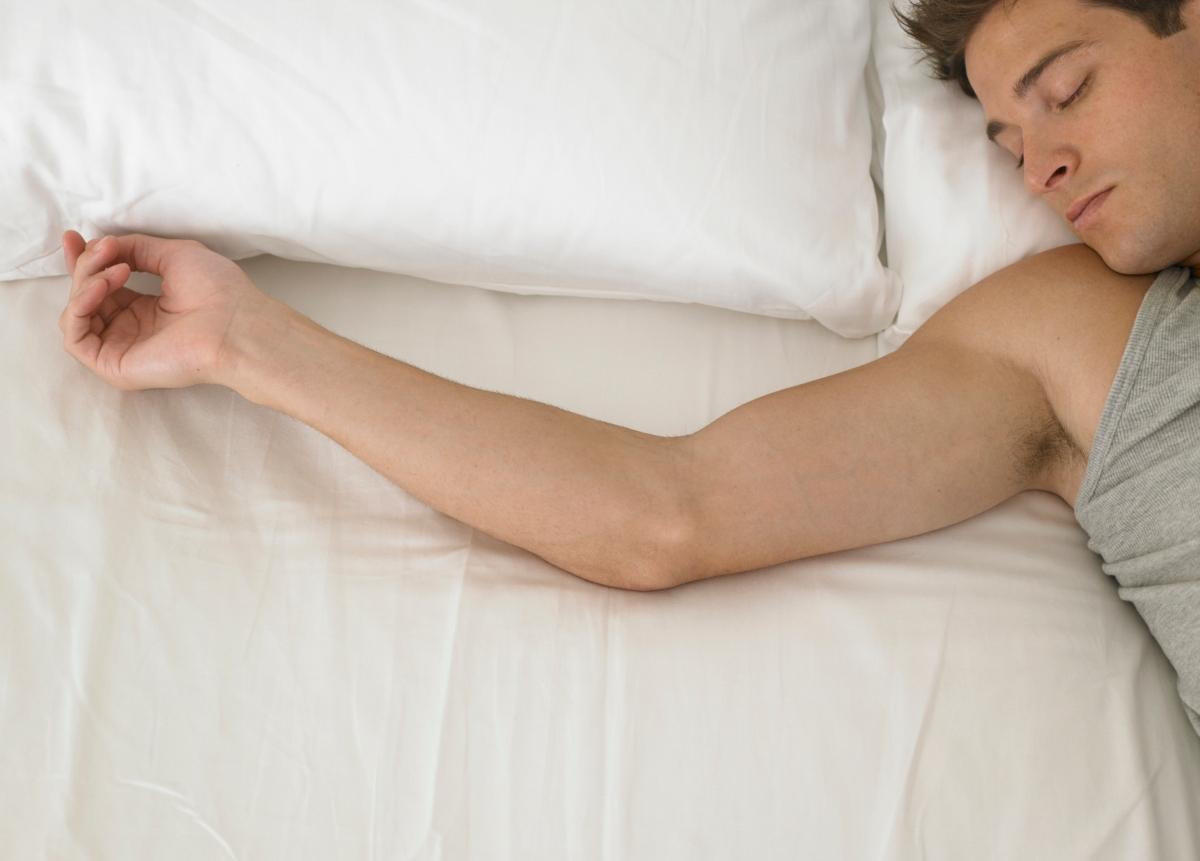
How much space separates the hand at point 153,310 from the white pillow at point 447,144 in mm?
48

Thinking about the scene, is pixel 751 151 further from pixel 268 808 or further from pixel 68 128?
pixel 268 808

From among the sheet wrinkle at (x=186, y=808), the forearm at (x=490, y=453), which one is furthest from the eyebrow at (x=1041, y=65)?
the sheet wrinkle at (x=186, y=808)

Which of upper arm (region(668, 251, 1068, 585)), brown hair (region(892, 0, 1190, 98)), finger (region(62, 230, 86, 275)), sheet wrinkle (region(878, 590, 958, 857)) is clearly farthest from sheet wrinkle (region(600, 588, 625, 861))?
brown hair (region(892, 0, 1190, 98))

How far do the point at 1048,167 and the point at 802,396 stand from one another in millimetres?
372

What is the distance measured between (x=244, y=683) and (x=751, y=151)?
744 millimetres

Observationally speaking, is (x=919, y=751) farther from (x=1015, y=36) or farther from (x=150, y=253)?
(x=150, y=253)

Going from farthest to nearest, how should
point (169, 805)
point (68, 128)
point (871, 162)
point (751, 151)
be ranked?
point (871, 162) < point (751, 151) < point (68, 128) < point (169, 805)

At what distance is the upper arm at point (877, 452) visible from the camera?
99cm

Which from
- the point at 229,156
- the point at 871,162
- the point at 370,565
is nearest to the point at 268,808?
the point at 370,565

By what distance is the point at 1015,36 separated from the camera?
113 centimetres

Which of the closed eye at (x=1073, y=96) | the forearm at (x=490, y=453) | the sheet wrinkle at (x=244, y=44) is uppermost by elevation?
the closed eye at (x=1073, y=96)

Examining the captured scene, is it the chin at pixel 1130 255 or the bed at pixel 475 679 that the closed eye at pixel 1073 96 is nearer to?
the chin at pixel 1130 255

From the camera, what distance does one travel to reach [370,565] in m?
0.97

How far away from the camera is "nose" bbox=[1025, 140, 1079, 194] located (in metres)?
1.10
